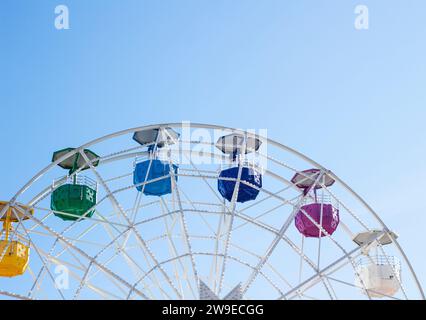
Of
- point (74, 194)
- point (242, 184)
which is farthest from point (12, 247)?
point (242, 184)

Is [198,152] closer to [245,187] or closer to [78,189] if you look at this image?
[245,187]

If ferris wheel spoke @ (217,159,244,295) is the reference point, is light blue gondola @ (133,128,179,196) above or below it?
above

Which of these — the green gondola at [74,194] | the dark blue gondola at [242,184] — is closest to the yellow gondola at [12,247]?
the green gondola at [74,194]

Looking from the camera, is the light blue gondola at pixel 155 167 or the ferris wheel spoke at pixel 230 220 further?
the light blue gondola at pixel 155 167

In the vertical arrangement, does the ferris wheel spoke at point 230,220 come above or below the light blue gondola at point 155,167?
below

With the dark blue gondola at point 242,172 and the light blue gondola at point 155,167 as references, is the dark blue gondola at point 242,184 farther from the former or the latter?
the light blue gondola at point 155,167

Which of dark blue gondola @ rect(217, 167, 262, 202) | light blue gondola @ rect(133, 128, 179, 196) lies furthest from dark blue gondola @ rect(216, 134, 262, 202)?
light blue gondola @ rect(133, 128, 179, 196)

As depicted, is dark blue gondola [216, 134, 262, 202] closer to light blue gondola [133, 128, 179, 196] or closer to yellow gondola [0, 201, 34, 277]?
light blue gondola [133, 128, 179, 196]

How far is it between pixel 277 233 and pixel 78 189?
19.1 feet

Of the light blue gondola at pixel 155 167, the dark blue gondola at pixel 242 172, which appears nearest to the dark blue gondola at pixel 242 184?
the dark blue gondola at pixel 242 172

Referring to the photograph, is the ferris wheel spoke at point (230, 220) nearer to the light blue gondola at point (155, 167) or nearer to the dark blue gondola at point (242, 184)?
the dark blue gondola at point (242, 184)

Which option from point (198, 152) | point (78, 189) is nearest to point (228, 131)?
point (198, 152)
